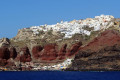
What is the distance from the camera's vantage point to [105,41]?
170 m

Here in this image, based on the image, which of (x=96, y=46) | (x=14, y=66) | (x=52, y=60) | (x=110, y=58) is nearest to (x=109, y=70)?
(x=110, y=58)

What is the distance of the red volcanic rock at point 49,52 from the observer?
194125 mm

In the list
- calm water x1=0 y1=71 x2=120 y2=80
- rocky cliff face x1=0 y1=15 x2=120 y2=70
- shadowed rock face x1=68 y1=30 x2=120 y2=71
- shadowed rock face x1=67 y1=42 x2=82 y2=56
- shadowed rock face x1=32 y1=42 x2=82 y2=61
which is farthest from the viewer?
shadowed rock face x1=32 y1=42 x2=82 y2=61

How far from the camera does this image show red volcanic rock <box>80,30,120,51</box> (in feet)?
547

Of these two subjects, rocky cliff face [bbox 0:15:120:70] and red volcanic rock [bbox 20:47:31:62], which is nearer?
rocky cliff face [bbox 0:15:120:70]

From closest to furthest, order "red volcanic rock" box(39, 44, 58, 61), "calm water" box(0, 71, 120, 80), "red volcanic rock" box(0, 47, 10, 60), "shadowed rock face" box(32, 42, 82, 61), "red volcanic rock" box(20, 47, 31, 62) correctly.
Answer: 1. "calm water" box(0, 71, 120, 80)
2. "shadowed rock face" box(32, 42, 82, 61)
3. "red volcanic rock" box(39, 44, 58, 61)
4. "red volcanic rock" box(0, 47, 10, 60)
5. "red volcanic rock" box(20, 47, 31, 62)

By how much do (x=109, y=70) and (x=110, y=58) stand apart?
21.8 feet

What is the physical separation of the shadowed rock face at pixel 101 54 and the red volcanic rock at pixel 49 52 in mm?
22713

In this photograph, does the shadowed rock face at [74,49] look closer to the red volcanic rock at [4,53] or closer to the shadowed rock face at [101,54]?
the shadowed rock face at [101,54]

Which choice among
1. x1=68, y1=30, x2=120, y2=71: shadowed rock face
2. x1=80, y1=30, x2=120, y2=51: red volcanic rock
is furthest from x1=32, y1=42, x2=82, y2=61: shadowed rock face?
x1=80, y1=30, x2=120, y2=51: red volcanic rock

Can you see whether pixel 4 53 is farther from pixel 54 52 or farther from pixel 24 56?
pixel 54 52

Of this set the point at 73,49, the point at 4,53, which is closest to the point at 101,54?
the point at 73,49

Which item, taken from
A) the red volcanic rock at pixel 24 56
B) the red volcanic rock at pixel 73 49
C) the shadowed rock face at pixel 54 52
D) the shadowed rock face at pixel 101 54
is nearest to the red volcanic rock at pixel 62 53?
the shadowed rock face at pixel 54 52

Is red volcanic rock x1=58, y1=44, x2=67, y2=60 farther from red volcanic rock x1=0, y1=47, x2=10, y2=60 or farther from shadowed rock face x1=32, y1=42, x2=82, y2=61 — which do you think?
red volcanic rock x1=0, y1=47, x2=10, y2=60
